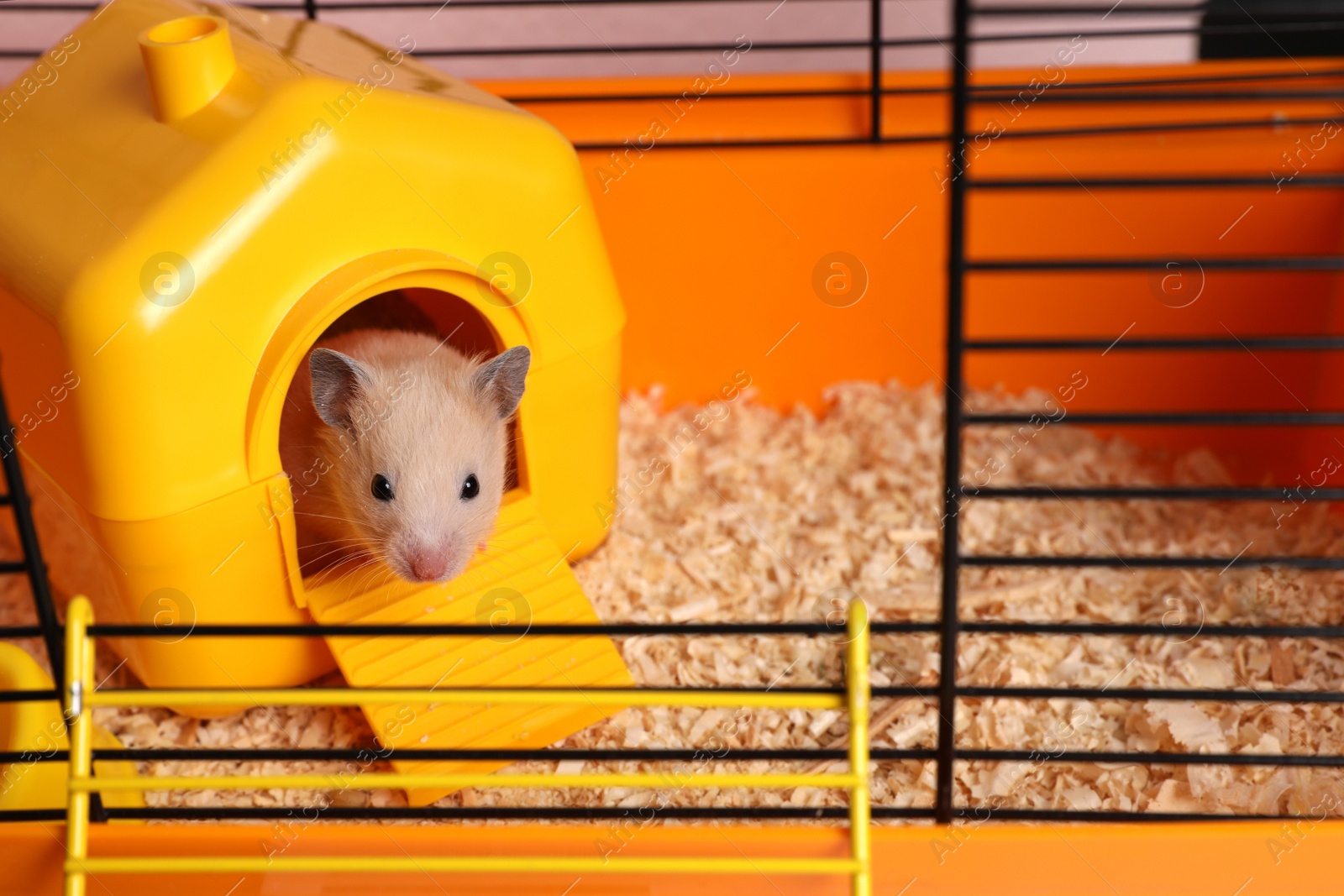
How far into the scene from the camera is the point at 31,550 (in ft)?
4.93

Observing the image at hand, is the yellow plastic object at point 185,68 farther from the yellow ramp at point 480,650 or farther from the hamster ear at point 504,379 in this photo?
the yellow ramp at point 480,650

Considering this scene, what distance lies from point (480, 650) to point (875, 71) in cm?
172

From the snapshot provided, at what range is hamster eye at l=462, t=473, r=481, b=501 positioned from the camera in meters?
2.00

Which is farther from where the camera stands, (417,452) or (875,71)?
(875,71)

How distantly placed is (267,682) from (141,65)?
1135 millimetres

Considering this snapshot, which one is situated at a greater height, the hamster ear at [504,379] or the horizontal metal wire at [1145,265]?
the hamster ear at [504,379]

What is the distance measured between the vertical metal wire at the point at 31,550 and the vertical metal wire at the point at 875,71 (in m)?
2.04

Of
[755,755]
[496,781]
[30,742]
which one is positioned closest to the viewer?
[496,781]

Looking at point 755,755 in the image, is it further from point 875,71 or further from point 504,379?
point 875,71

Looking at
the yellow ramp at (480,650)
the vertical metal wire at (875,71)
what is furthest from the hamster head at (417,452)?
the vertical metal wire at (875,71)

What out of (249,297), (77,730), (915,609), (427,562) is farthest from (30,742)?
(915,609)

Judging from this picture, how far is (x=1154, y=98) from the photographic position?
130cm

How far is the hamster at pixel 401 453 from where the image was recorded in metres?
1.92

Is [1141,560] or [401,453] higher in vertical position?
[401,453]
